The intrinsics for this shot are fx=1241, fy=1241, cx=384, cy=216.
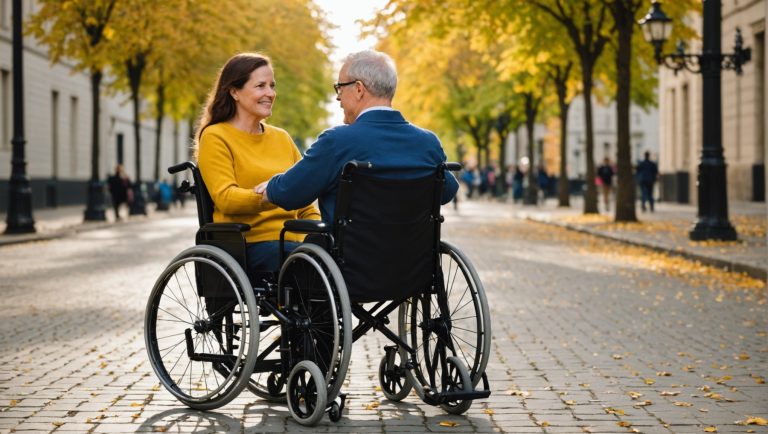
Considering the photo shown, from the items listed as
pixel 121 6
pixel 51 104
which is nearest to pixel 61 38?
pixel 121 6

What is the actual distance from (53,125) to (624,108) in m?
22.8

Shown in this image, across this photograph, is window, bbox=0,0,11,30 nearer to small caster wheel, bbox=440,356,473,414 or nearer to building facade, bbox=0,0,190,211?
building facade, bbox=0,0,190,211

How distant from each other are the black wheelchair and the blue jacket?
0.25 ft

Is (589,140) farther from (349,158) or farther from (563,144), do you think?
(349,158)

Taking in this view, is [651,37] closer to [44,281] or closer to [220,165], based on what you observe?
[44,281]

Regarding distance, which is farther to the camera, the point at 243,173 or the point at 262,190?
the point at 243,173

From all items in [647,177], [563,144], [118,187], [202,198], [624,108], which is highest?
[624,108]

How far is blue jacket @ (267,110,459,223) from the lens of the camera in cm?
505

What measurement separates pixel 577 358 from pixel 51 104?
35342 mm

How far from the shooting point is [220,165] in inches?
217

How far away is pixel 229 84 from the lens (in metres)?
5.68

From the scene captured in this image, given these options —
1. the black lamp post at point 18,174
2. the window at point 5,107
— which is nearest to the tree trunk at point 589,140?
the black lamp post at point 18,174

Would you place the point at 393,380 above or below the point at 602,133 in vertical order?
below

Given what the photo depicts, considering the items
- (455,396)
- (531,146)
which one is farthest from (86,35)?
(455,396)
